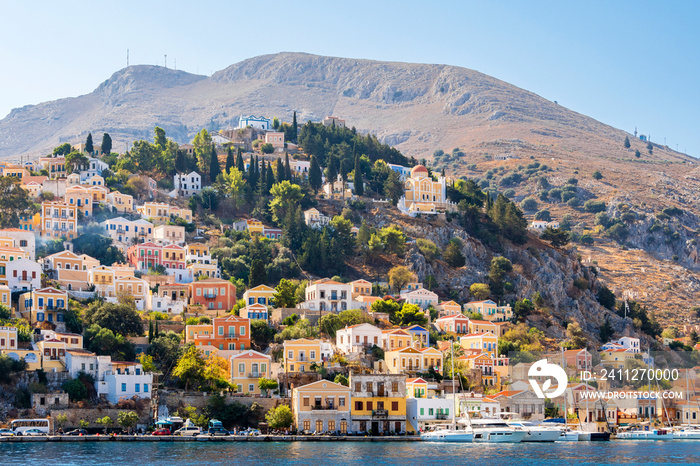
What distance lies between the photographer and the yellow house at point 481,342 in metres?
84.9

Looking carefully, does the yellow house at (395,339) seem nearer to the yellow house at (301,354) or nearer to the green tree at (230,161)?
the yellow house at (301,354)

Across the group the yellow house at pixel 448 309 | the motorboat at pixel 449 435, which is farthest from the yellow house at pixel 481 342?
the motorboat at pixel 449 435

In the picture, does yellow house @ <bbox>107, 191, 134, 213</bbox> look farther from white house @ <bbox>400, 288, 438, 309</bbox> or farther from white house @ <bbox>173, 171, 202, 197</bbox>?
white house @ <bbox>400, 288, 438, 309</bbox>

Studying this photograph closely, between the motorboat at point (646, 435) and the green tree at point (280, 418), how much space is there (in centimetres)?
2507

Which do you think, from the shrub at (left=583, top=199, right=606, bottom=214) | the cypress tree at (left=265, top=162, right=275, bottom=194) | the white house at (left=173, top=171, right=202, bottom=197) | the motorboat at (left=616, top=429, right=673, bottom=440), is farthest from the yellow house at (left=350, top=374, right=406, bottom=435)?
the shrub at (left=583, top=199, right=606, bottom=214)

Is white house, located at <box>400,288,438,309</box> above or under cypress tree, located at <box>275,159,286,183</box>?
under

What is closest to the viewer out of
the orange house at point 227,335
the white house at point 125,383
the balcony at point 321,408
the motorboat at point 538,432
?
the balcony at point 321,408

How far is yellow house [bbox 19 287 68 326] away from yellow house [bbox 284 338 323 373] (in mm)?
17664

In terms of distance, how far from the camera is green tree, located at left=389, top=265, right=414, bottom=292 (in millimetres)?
98688

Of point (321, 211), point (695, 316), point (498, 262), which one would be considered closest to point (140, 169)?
point (321, 211)

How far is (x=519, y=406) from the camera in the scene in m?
73.4

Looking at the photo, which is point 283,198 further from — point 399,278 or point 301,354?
point 301,354

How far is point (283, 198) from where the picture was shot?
111250mm

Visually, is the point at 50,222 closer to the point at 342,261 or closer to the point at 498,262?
the point at 342,261
